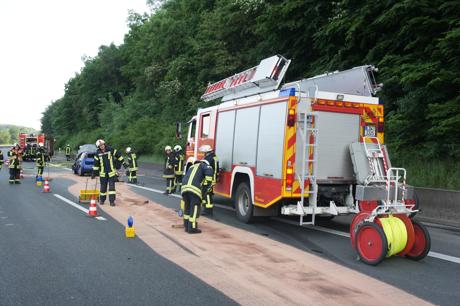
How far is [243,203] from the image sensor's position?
374 inches

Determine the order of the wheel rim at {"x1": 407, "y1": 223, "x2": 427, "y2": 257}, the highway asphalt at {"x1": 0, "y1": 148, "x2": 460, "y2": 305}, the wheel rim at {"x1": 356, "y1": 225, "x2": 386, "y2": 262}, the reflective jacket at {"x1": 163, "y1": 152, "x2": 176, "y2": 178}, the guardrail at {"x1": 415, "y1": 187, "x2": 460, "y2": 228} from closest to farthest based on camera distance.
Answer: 1. the highway asphalt at {"x1": 0, "y1": 148, "x2": 460, "y2": 305}
2. the wheel rim at {"x1": 356, "y1": 225, "x2": 386, "y2": 262}
3. the wheel rim at {"x1": 407, "y1": 223, "x2": 427, "y2": 257}
4. the guardrail at {"x1": 415, "y1": 187, "x2": 460, "y2": 228}
5. the reflective jacket at {"x1": 163, "y1": 152, "x2": 176, "y2": 178}

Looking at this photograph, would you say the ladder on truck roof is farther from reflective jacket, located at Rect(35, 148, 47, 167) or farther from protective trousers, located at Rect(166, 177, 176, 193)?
reflective jacket, located at Rect(35, 148, 47, 167)

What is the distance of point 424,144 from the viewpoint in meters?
12.1

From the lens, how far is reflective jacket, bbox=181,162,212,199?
8266 mm

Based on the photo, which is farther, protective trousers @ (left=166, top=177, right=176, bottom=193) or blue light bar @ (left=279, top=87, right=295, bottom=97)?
protective trousers @ (left=166, top=177, right=176, bottom=193)

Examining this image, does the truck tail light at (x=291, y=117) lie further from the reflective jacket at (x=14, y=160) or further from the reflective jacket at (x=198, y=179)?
the reflective jacket at (x=14, y=160)

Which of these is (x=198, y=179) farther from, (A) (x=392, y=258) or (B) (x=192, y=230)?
(A) (x=392, y=258)

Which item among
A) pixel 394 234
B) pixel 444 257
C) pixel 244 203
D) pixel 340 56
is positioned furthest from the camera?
pixel 340 56

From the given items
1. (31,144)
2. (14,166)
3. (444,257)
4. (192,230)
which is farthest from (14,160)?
(31,144)

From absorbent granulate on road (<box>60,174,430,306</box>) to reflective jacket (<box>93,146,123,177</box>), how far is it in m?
3.65

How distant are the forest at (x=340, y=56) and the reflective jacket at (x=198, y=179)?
5.92 metres

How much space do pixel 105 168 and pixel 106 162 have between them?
0.18 m

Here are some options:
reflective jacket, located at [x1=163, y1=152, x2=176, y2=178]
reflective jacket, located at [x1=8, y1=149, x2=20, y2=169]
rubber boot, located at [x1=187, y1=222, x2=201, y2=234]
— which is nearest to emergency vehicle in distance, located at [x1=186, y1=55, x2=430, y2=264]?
rubber boot, located at [x1=187, y1=222, x2=201, y2=234]

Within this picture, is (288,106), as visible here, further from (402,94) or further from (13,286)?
(402,94)
